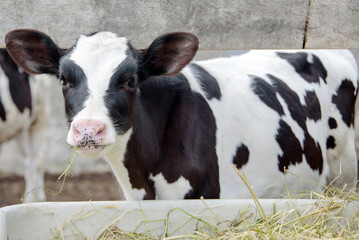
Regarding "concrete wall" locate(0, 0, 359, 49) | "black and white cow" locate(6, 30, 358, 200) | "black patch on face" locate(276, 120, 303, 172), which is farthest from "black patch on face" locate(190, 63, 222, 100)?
"black patch on face" locate(276, 120, 303, 172)

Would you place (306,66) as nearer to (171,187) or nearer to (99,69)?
(171,187)

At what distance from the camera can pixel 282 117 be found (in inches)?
166

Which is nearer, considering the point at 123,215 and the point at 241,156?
the point at 123,215

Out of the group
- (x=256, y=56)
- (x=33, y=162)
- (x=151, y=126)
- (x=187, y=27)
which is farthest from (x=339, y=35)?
(x=33, y=162)

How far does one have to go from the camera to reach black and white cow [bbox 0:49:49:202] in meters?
6.18

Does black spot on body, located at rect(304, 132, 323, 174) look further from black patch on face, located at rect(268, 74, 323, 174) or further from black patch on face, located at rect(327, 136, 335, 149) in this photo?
black patch on face, located at rect(327, 136, 335, 149)

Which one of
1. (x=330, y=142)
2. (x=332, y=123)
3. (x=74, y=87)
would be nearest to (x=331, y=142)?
(x=330, y=142)

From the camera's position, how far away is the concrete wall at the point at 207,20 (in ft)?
10.7

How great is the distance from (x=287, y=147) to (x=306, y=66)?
36.9 inches

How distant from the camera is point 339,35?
3.34 meters

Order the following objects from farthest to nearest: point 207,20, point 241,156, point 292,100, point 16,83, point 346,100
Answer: point 16,83
point 346,100
point 292,100
point 241,156
point 207,20

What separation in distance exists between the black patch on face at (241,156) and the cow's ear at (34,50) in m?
1.22

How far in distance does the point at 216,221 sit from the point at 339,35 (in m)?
1.27

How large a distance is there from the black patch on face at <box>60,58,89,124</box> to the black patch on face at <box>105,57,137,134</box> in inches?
4.9
